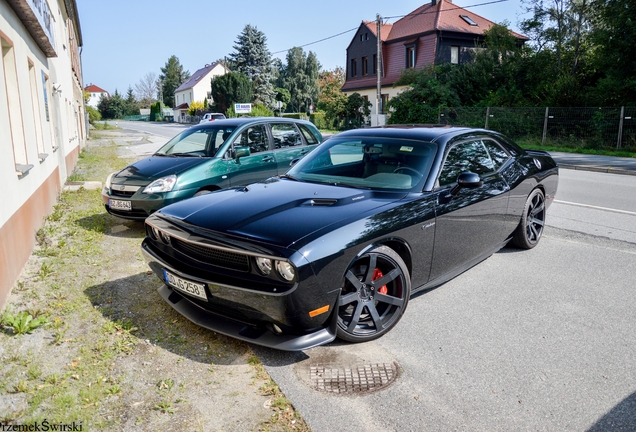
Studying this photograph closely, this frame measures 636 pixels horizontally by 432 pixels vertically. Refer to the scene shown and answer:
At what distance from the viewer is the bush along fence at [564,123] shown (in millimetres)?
19031

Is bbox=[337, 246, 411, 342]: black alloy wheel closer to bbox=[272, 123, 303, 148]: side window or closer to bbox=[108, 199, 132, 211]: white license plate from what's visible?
bbox=[108, 199, 132, 211]: white license plate

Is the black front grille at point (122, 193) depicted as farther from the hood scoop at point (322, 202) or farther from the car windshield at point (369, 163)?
the hood scoop at point (322, 202)

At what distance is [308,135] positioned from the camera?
875cm

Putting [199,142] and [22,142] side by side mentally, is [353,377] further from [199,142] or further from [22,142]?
[22,142]

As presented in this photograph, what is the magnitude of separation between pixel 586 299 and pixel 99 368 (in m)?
4.05

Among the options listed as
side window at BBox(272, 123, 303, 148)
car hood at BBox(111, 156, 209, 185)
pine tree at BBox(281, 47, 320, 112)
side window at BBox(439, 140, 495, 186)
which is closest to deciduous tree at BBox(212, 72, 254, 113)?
pine tree at BBox(281, 47, 320, 112)

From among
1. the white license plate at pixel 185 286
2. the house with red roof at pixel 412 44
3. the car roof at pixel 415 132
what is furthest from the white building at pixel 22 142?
the house with red roof at pixel 412 44

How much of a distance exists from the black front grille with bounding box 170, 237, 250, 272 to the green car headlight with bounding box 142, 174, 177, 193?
118 inches

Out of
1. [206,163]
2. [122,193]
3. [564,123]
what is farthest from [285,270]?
[564,123]

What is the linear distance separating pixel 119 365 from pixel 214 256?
3.13 feet

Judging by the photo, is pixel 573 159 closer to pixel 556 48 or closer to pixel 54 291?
pixel 556 48

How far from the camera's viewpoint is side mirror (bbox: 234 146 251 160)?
285 inches

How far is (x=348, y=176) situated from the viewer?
4.59 meters

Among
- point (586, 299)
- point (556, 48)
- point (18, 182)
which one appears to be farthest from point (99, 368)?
point (556, 48)
